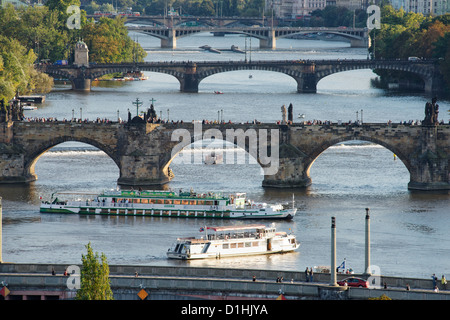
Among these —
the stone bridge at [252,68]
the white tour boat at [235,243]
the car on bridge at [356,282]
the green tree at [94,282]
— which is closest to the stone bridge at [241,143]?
the white tour boat at [235,243]

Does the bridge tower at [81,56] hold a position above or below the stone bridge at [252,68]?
above

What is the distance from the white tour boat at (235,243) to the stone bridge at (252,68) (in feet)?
323

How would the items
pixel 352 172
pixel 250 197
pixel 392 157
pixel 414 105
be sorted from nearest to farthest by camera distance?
pixel 250 197 → pixel 352 172 → pixel 392 157 → pixel 414 105

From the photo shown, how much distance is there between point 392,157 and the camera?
115125 millimetres

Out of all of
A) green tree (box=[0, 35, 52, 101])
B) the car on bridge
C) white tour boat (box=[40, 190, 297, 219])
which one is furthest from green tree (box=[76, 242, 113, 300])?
green tree (box=[0, 35, 52, 101])

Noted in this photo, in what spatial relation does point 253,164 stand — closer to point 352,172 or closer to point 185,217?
point 352,172

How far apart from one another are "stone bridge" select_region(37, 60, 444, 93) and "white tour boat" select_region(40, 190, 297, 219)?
85058 millimetres

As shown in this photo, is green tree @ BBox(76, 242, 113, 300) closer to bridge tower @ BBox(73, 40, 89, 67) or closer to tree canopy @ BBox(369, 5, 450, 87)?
tree canopy @ BBox(369, 5, 450, 87)

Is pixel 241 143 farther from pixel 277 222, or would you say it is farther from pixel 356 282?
pixel 356 282

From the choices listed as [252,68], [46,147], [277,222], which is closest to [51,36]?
[252,68]

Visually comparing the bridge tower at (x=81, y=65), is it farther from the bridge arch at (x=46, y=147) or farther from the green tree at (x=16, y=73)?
the bridge arch at (x=46, y=147)

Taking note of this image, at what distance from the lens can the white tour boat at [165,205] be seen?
9062 cm
